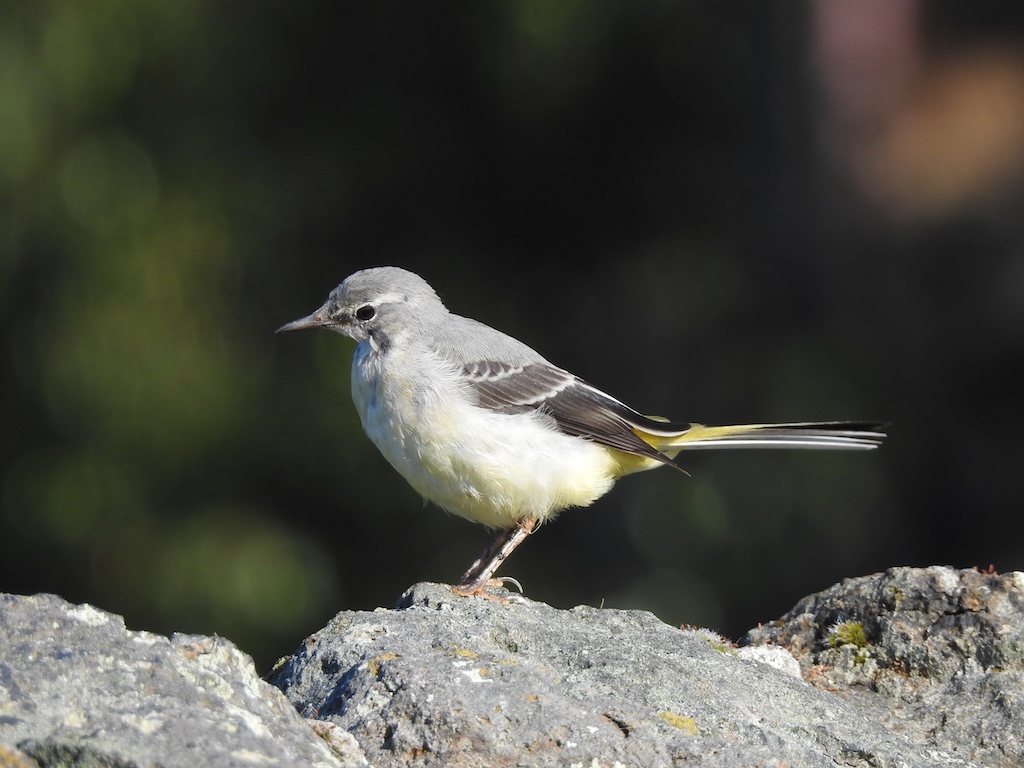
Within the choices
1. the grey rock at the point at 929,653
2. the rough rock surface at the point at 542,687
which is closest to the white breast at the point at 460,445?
the rough rock surface at the point at 542,687

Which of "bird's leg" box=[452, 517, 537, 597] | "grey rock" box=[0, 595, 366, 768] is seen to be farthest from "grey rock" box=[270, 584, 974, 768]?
"bird's leg" box=[452, 517, 537, 597]

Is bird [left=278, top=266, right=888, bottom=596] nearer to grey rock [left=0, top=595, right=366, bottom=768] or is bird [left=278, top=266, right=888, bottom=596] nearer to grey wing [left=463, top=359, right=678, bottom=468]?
grey wing [left=463, top=359, right=678, bottom=468]

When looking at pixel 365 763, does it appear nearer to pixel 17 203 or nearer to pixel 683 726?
pixel 683 726

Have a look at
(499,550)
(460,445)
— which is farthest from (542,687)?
(499,550)

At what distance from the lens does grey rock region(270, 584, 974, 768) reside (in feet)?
10.0

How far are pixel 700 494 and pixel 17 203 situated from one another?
20.8 ft

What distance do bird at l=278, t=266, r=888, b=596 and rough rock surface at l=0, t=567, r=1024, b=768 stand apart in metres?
0.98

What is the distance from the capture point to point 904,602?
4.26 metres

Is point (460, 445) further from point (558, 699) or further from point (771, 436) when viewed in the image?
point (558, 699)

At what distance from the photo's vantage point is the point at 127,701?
8.45ft

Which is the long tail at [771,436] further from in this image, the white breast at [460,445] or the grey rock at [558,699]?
the grey rock at [558,699]

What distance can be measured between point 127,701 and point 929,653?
2831 mm

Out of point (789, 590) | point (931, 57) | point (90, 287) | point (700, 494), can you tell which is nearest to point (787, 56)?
point (931, 57)

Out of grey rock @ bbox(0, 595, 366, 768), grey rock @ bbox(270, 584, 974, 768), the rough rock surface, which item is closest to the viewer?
grey rock @ bbox(0, 595, 366, 768)
